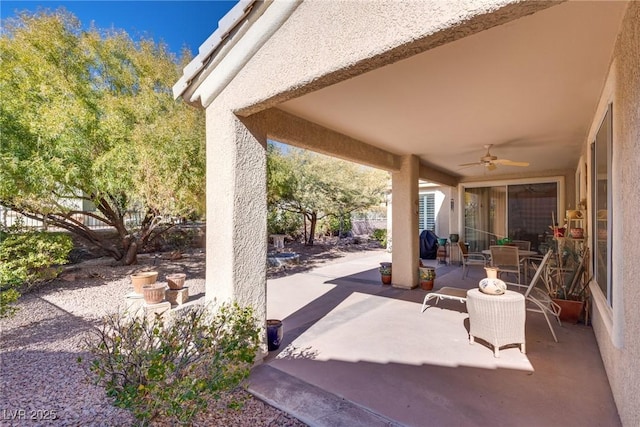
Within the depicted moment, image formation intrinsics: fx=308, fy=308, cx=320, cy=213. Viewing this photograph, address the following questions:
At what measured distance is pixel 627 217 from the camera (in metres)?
2.28

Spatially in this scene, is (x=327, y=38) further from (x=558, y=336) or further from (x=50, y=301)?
(x=50, y=301)

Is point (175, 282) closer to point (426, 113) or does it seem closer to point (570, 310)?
point (426, 113)

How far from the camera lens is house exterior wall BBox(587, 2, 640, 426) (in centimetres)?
202

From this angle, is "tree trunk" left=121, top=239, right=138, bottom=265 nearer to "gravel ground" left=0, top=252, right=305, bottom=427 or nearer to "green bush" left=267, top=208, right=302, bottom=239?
"gravel ground" left=0, top=252, right=305, bottom=427

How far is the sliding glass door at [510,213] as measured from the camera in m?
9.63

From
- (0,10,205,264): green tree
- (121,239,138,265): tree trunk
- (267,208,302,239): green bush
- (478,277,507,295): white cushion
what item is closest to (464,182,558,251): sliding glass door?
(478,277,507,295): white cushion

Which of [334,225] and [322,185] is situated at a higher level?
[322,185]

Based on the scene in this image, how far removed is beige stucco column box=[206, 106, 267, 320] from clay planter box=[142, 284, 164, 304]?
201cm

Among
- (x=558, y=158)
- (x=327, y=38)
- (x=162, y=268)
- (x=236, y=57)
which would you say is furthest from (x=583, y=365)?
(x=162, y=268)

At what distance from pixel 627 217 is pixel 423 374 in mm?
2343

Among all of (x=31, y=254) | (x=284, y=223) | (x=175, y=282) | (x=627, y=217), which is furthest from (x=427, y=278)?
(x=284, y=223)

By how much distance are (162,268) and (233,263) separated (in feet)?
24.3

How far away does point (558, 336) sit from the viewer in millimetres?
4375

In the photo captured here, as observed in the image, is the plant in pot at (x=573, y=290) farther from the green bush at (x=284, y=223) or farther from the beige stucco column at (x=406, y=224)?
the green bush at (x=284, y=223)
